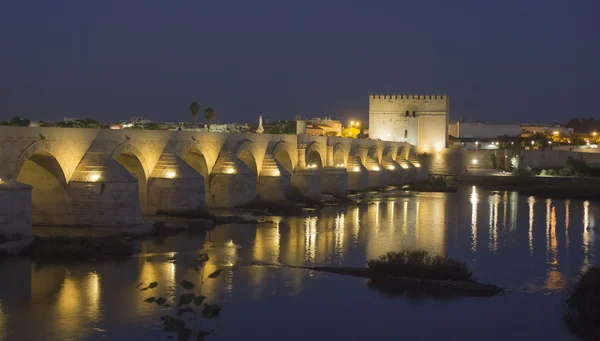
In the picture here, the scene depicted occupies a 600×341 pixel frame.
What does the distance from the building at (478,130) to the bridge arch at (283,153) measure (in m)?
38.5

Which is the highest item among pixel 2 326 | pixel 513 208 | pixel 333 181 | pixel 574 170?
pixel 574 170

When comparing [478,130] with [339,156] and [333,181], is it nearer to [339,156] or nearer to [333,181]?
[339,156]

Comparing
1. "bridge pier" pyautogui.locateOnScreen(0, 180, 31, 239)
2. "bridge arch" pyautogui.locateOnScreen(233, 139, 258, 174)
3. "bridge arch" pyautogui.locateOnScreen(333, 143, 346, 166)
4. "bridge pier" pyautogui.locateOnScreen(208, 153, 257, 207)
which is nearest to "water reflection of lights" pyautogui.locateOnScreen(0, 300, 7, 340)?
"bridge pier" pyautogui.locateOnScreen(0, 180, 31, 239)

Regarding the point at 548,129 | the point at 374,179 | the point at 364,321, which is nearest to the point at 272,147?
the point at 374,179

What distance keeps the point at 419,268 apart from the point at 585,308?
315cm

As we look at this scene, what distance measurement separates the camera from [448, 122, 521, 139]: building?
6644cm

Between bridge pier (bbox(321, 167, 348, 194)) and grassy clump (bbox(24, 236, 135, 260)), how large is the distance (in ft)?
53.1

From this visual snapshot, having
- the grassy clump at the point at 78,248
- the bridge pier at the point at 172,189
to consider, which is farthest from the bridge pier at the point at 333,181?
the grassy clump at the point at 78,248

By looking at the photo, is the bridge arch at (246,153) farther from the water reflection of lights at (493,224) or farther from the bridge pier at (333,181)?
the water reflection of lights at (493,224)

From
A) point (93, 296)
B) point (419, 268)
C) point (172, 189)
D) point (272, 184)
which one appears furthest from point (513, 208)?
point (93, 296)

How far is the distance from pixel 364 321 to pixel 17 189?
711 cm

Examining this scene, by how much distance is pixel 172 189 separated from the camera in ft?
63.8

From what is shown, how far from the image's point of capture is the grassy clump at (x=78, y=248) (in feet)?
45.1

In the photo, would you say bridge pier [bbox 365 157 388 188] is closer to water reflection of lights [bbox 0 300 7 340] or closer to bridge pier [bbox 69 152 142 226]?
bridge pier [bbox 69 152 142 226]
